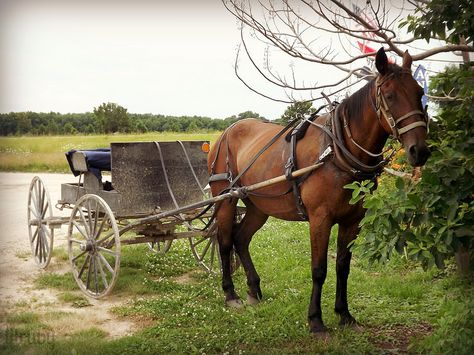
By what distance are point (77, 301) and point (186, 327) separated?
5.04 ft

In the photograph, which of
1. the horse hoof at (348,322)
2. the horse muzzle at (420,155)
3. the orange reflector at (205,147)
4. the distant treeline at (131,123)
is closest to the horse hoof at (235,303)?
the horse hoof at (348,322)

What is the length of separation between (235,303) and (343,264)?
1387mm

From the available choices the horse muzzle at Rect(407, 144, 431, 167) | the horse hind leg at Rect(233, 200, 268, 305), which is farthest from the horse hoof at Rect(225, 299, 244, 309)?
the horse muzzle at Rect(407, 144, 431, 167)

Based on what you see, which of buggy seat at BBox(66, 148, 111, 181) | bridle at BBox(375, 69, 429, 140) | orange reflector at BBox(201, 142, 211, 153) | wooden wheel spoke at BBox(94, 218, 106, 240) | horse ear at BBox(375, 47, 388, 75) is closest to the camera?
bridle at BBox(375, 69, 429, 140)

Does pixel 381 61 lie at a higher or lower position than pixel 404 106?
higher

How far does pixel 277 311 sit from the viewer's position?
467 cm

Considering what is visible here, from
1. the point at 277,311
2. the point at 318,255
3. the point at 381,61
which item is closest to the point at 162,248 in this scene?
the point at 277,311

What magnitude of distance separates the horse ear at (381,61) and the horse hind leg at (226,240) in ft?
7.87

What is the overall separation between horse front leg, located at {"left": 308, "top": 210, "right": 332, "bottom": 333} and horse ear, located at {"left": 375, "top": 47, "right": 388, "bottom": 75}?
1248mm

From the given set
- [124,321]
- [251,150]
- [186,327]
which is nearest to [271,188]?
[251,150]

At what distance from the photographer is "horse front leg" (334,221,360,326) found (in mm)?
4203

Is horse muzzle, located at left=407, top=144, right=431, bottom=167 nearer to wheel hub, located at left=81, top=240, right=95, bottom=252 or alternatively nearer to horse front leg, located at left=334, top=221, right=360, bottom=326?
horse front leg, located at left=334, top=221, right=360, bottom=326

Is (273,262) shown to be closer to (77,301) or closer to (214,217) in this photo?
(214,217)

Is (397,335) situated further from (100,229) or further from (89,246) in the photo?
(89,246)
